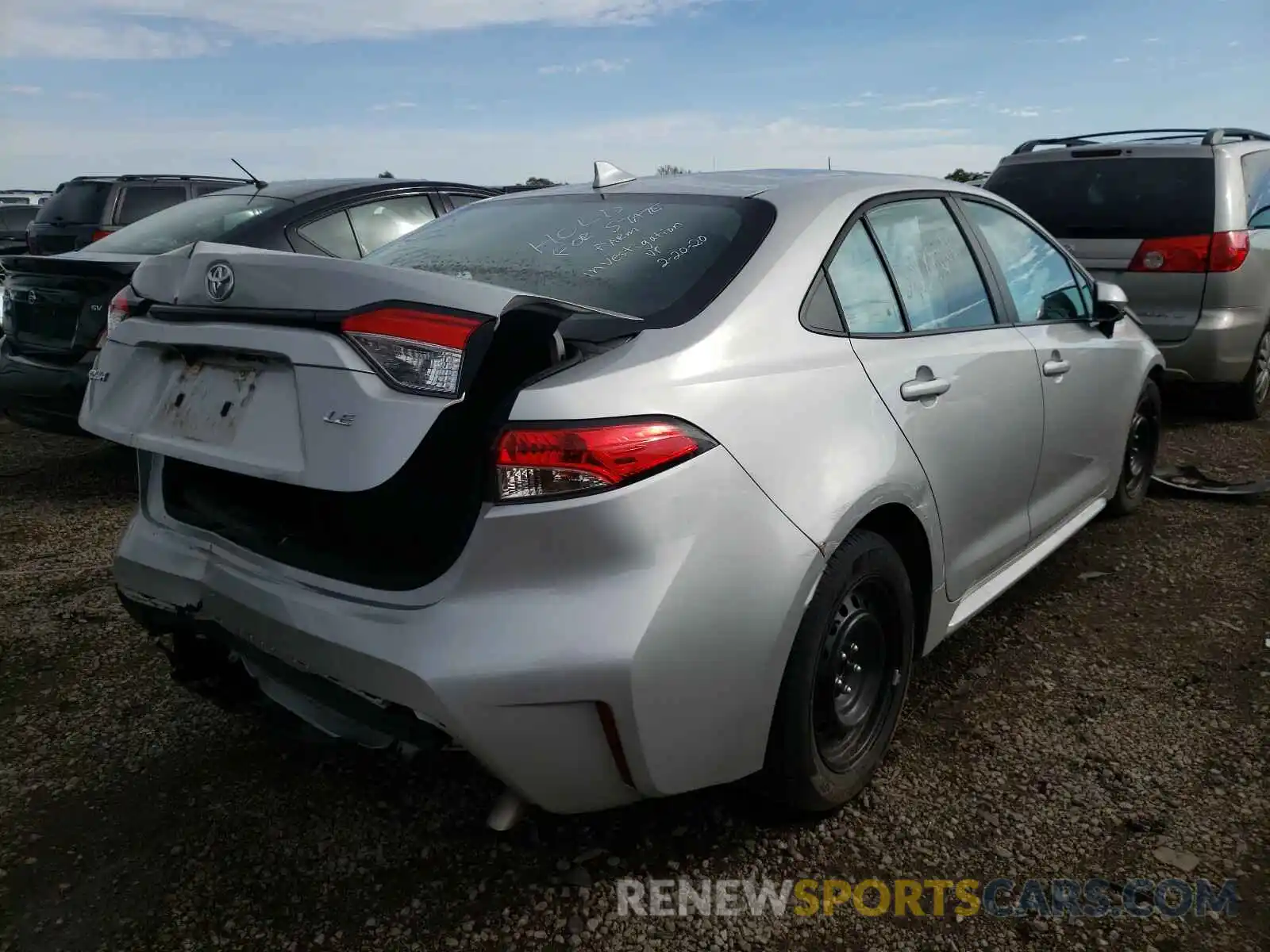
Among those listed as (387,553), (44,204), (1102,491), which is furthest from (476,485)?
(44,204)

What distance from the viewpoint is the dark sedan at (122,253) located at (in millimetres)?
4895

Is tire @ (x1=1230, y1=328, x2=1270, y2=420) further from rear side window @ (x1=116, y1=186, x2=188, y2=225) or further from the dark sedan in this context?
rear side window @ (x1=116, y1=186, x2=188, y2=225)

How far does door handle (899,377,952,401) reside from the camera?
2451 mm

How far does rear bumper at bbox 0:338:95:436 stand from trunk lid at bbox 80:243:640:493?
289cm

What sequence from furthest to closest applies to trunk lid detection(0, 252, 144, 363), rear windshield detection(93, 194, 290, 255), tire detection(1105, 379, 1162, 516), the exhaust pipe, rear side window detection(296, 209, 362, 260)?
→ rear windshield detection(93, 194, 290, 255) → rear side window detection(296, 209, 362, 260) → trunk lid detection(0, 252, 144, 363) → tire detection(1105, 379, 1162, 516) → the exhaust pipe

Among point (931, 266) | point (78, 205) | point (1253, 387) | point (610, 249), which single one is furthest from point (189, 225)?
point (1253, 387)

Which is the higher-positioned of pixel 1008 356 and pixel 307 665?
pixel 1008 356

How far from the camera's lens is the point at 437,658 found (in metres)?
1.82

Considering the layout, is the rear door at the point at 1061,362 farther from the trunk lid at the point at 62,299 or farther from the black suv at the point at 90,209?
the black suv at the point at 90,209

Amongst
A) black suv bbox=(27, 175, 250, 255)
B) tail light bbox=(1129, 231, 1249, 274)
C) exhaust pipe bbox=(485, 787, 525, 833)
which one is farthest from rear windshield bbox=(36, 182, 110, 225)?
exhaust pipe bbox=(485, 787, 525, 833)

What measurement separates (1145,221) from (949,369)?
164 inches

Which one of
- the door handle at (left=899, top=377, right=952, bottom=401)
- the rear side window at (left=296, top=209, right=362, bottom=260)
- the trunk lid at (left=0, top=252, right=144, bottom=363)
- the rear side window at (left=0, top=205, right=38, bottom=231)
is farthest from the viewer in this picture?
the rear side window at (left=0, top=205, right=38, bottom=231)

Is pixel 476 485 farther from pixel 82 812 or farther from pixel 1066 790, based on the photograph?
pixel 1066 790

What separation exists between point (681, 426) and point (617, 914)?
104cm
